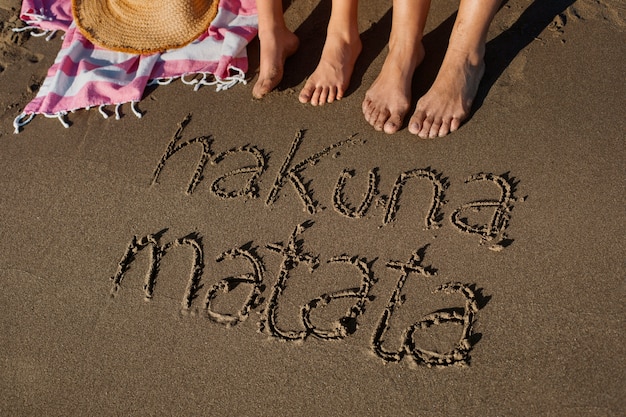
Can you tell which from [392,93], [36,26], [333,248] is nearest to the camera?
[333,248]

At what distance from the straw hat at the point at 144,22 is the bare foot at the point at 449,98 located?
121cm

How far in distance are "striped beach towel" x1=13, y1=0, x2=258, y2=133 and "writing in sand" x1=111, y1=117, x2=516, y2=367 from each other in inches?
21.5

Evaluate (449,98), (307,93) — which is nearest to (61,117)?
(307,93)

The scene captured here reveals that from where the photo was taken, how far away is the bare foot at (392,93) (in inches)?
96.9

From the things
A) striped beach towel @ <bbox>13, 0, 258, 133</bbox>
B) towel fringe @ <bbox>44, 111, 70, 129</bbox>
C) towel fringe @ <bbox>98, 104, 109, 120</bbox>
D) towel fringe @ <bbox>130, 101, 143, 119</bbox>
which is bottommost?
towel fringe @ <bbox>44, 111, 70, 129</bbox>

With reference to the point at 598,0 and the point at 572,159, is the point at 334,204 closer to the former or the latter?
the point at 572,159

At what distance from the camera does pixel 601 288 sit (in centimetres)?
194

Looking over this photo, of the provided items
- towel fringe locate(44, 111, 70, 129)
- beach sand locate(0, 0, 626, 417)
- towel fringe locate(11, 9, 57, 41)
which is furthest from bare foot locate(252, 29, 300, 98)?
towel fringe locate(11, 9, 57, 41)

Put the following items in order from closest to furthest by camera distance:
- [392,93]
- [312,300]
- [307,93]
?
[312,300] → [392,93] → [307,93]

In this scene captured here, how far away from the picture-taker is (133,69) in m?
2.92

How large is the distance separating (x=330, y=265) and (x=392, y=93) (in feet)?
2.67

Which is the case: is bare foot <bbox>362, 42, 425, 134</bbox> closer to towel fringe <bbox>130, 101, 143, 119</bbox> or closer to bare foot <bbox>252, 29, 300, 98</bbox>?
bare foot <bbox>252, 29, 300, 98</bbox>

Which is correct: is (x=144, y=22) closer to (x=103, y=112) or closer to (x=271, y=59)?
(x=103, y=112)

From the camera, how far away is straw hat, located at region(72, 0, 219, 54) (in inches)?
115
